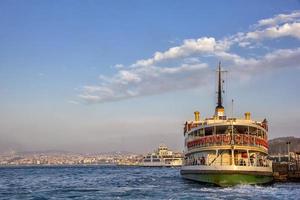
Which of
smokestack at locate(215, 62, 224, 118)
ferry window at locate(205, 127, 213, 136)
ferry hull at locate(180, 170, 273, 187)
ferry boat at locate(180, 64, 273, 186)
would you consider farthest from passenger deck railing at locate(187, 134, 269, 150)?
smokestack at locate(215, 62, 224, 118)

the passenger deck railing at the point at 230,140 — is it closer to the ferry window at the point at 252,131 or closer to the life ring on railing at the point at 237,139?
the life ring on railing at the point at 237,139

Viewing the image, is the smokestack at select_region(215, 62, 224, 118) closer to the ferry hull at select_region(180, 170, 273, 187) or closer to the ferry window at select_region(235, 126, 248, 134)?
the ferry window at select_region(235, 126, 248, 134)

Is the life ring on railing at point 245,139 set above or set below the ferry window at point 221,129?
below

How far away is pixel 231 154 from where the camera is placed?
2194 inches

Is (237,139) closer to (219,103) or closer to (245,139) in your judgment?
(245,139)

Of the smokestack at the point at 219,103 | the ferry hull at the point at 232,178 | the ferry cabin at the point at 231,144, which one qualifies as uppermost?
the smokestack at the point at 219,103

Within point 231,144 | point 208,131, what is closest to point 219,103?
point 208,131

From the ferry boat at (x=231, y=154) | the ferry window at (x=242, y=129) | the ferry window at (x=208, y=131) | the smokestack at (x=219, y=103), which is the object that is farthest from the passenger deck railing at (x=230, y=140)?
the smokestack at (x=219, y=103)

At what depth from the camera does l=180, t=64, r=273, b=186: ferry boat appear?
5388 centimetres

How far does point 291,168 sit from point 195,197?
3524 cm

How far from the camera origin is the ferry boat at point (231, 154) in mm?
53875

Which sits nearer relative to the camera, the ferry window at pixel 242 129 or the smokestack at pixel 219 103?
the ferry window at pixel 242 129

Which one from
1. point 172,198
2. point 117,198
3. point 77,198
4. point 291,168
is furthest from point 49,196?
point 291,168

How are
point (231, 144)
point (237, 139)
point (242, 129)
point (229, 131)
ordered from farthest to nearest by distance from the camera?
point (242, 129)
point (229, 131)
point (237, 139)
point (231, 144)
